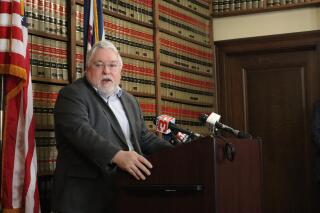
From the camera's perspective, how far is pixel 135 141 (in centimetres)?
272

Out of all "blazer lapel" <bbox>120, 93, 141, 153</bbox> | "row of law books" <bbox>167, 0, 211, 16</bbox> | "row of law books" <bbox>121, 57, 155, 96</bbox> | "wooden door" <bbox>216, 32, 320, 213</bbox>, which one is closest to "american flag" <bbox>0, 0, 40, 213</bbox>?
"blazer lapel" <bbox>120, 93, 141, 153</bbox>

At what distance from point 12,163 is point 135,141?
812 mm

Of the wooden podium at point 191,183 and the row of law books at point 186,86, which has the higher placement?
the row of law books at point 186,86

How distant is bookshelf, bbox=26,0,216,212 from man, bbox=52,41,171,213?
3.11ft

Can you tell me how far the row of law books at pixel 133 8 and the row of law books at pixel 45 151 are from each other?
1.30 m

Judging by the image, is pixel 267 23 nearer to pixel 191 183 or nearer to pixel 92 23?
pixel 92 23

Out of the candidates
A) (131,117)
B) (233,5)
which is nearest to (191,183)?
(131,117)

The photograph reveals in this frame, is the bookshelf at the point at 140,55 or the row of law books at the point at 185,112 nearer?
the bookshelf at the point at 140,55

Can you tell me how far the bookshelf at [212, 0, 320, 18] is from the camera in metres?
5.61

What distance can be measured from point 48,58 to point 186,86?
212 cm

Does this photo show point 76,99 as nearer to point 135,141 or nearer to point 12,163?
point 135,141

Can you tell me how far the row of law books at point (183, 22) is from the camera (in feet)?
17.2

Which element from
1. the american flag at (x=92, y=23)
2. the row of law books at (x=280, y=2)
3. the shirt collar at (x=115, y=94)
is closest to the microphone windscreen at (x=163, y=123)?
the shirt collar at (x=115, y=94)

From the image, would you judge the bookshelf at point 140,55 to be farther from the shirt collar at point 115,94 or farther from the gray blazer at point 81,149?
the gray blazer at point 81,149
